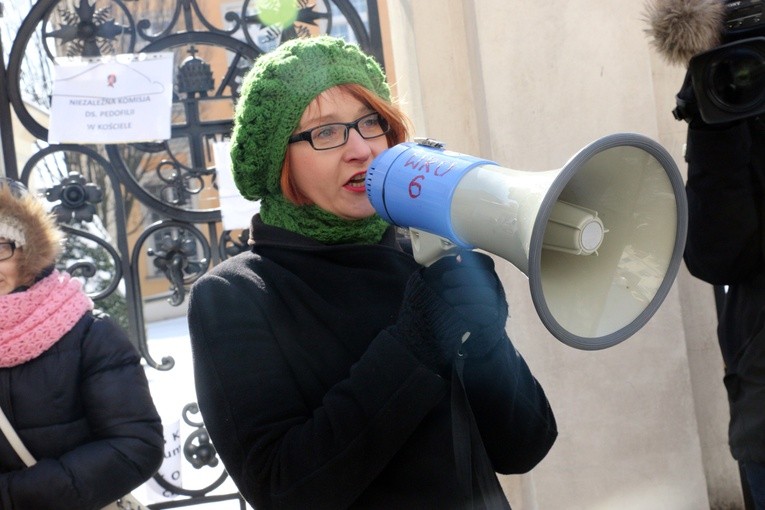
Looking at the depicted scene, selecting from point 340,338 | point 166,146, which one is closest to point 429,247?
point 340,338

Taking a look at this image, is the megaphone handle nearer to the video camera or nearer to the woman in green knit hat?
the woman in green knit hat

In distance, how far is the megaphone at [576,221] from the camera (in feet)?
4.83

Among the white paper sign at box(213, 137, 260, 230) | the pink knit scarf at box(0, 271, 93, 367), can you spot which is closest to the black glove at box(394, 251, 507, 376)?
the pink knit scarf at box(0, 271, 93, 367)

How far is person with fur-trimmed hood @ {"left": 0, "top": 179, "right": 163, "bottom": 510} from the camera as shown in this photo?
2.60m

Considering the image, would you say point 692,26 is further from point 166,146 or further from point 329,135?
point 166,146

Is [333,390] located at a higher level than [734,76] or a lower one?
lower

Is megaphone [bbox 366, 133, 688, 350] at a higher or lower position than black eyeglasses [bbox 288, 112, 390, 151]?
lower

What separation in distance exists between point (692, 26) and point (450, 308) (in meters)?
1.15

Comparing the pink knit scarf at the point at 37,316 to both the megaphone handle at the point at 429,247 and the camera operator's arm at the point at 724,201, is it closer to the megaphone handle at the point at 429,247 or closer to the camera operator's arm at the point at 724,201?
the megaphone handle at the point at 429,247

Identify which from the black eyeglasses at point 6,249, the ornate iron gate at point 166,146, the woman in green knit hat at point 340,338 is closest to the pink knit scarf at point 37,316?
the black eyeglasses at point 6,249

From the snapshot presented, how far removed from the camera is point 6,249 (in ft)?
9.42

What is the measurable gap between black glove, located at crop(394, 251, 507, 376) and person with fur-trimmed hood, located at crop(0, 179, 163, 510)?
138cm

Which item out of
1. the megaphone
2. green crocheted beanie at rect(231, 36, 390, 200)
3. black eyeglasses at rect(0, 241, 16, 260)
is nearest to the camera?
the megaphone

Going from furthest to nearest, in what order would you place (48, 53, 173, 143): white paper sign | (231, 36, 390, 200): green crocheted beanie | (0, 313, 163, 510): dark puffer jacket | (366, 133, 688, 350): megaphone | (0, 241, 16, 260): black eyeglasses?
(48, 53, 173, 143): white paper sign, (0, 241, 16, 260): black eyeglasses, (0, 313, 163, 510): dark puffer jacket, (231, 36, 390, 200): green crocheted beanie, (366, 133, 688, 350): megaphone
